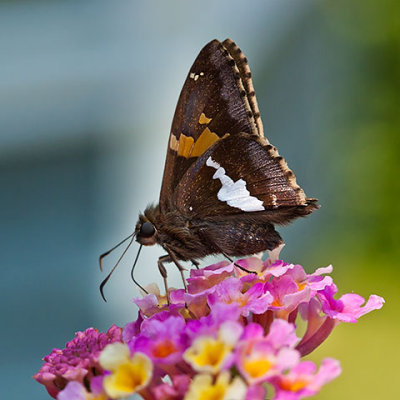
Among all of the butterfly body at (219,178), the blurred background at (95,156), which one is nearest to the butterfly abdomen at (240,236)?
the butterfly body at (219,178)

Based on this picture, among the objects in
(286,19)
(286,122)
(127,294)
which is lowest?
(127,294)

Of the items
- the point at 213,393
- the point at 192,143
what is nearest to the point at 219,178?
the point at 192,143

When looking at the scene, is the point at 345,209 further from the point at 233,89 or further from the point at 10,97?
the point at 233,89

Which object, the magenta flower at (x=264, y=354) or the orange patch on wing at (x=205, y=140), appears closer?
the magenta flower at (x=264, y=354)

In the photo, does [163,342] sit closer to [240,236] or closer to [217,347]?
[217,347]

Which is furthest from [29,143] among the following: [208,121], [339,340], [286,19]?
[208,121]

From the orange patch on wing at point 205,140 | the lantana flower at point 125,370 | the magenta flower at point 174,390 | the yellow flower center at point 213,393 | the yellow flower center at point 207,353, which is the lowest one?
the yellow flower center at point 213,393

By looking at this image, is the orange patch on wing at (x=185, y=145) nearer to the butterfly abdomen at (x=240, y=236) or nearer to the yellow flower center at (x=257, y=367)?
the butterfly abdomen at (x=240, y=236)
